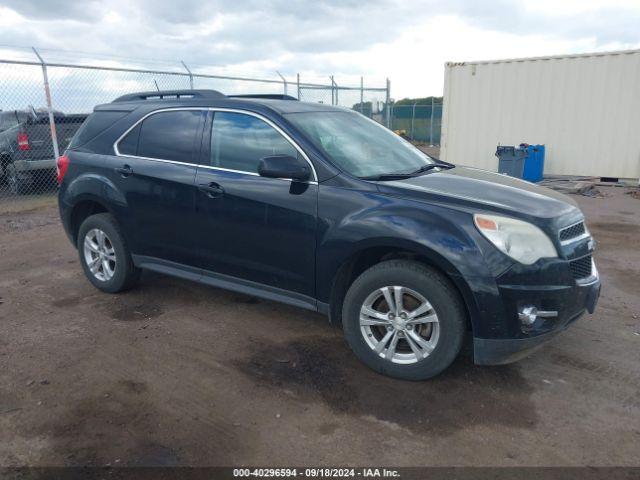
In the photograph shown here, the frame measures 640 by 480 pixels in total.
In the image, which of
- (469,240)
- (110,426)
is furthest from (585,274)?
(110,426)

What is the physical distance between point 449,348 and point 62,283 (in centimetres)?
420

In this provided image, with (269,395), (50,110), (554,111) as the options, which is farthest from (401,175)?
(554,111)

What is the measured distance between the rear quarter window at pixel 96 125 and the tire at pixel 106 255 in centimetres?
75

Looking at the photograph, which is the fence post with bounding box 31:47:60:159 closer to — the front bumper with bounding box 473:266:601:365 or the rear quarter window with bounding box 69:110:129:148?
the rear quarter window with bounding box 69:110:129:148

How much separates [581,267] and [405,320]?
1198 millimetres

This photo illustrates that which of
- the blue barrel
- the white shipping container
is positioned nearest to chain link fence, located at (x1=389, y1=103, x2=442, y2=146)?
the white shipping container

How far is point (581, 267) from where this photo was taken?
3.47 meters

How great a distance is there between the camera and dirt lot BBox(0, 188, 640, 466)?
2826mm

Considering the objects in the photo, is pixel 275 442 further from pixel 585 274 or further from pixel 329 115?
pixel 329 115

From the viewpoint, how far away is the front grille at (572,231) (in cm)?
338

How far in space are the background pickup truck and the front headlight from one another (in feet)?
32.1

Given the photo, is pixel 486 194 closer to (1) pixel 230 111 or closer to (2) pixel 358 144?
(2) pixel 358 144

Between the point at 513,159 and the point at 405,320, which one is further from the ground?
the point at 513,159

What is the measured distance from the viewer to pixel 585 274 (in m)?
3.51
